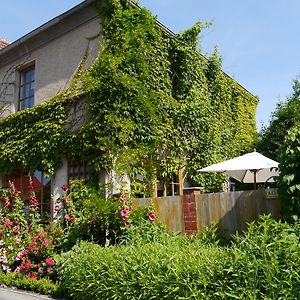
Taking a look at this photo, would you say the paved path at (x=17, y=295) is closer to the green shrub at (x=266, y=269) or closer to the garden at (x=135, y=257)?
the garden at (x=135, y=257)

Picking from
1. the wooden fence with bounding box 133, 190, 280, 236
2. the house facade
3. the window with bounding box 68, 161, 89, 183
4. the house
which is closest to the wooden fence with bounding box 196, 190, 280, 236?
the wooden fence with bounding box 133, 190, 280, 236

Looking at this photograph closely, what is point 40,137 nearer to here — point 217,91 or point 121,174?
point 121,174

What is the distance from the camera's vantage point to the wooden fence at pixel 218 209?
7.12m

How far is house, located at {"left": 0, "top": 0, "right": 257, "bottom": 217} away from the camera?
10.5m

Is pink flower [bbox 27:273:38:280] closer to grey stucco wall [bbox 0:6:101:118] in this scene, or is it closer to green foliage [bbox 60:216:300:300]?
green foliage [bbox 60:216:300:300]

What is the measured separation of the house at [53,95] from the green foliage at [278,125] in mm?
4973

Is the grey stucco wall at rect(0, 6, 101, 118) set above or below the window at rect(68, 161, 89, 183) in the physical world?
above

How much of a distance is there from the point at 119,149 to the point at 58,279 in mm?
3497

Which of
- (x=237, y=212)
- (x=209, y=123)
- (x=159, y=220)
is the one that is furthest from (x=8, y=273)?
(x=209, y=123)

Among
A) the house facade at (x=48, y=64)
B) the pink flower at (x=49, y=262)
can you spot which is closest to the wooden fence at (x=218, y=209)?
the pink flower at (x=49, y=262)

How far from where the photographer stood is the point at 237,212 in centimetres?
738

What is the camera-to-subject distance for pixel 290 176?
5.88 meters

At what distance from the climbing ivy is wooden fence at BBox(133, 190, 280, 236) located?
1926 mm

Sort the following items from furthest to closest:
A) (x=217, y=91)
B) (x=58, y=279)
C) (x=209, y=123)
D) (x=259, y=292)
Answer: (x=217, y=91), (x=209, y=123), (x=58, y=279), (x=259, y=292)
